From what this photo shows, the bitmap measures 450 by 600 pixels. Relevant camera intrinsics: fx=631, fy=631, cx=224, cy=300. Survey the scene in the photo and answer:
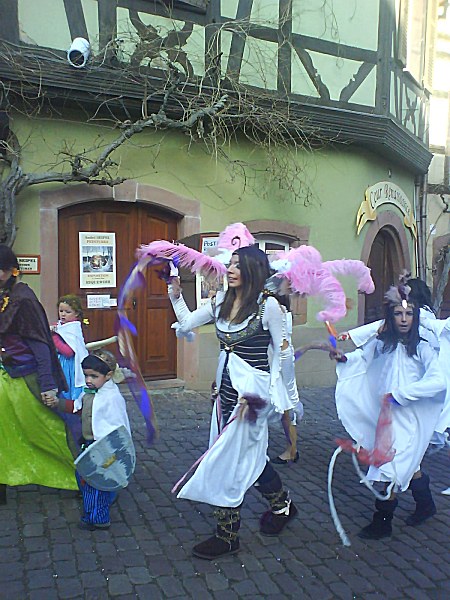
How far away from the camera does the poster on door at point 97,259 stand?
7570mm

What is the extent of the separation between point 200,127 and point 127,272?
197cm

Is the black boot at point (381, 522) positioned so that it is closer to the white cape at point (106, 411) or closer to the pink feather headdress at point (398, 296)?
the pink feather headdress at point (398, 296)

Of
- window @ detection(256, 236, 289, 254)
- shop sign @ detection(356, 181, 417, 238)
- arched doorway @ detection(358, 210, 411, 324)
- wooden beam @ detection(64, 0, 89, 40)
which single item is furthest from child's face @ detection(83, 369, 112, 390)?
arched doorway @ detection(358, 210, 411, 324)

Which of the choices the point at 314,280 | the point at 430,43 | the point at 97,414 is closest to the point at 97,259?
the point at 314,280

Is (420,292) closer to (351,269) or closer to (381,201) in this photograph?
(351,269)

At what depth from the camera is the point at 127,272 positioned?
7844 mm

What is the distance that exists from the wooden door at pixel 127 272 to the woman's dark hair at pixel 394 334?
3733 millimetres

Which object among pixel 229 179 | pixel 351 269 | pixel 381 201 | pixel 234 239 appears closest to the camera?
pixel 234 239

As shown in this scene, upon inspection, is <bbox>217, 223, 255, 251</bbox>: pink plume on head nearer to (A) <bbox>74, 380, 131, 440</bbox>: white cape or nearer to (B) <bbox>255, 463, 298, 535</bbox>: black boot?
(A) <bbox>74, 380, 131, 440</bbox>: white cape

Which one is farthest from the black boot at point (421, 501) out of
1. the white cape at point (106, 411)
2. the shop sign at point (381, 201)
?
the shop sign at point (381, 201)

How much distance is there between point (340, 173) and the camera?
30.5ft

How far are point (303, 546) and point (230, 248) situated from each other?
6.93 ft

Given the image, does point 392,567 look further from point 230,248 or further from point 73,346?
point 73,346

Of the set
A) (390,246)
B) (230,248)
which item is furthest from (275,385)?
(390,246)
